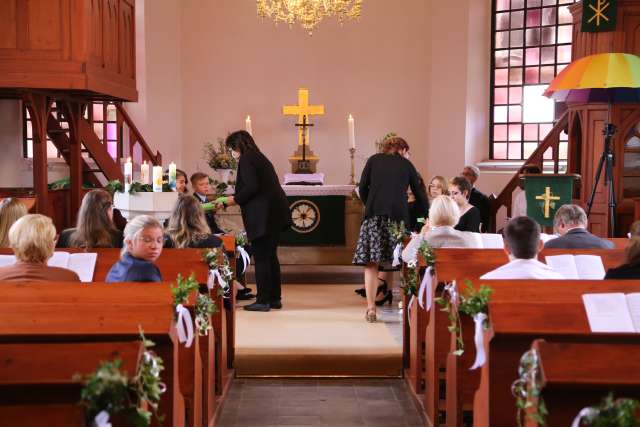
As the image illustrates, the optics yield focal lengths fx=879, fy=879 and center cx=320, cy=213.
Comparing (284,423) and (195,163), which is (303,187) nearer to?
(195,163)

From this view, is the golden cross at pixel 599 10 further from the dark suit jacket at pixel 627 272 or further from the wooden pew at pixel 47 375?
the wooden pew at pixel 47 375

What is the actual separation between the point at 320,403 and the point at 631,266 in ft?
7.06

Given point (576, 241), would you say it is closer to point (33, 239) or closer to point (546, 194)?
point (546, 194)

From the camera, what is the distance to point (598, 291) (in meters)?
4.18

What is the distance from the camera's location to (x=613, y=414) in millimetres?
2523

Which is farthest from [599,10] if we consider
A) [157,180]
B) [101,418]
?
[101,418]

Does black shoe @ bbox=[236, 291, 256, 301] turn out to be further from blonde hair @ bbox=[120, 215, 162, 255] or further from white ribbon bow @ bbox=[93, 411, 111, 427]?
white ribbon bow @ bbox=[93, 411, 111, 427]

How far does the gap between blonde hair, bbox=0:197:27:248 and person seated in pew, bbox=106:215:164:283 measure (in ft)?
4.03

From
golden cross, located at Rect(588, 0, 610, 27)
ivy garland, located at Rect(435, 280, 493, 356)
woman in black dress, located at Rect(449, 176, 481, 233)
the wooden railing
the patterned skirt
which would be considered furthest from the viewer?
the wooden railing

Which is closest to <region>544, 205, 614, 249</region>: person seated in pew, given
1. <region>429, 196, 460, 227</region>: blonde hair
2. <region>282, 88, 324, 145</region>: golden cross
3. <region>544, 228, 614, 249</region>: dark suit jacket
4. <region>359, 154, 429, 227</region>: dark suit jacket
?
<region>544, 228, 614, 249</region>: dark suit jacket

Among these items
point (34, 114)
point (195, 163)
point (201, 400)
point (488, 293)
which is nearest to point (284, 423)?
point (201, 400)

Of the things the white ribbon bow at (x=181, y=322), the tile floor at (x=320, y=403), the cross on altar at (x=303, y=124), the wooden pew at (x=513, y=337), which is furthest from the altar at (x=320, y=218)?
the wooden pew at (x=513, y=337)

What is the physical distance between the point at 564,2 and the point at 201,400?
34.0ft

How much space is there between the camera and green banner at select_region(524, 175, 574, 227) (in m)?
8.46
